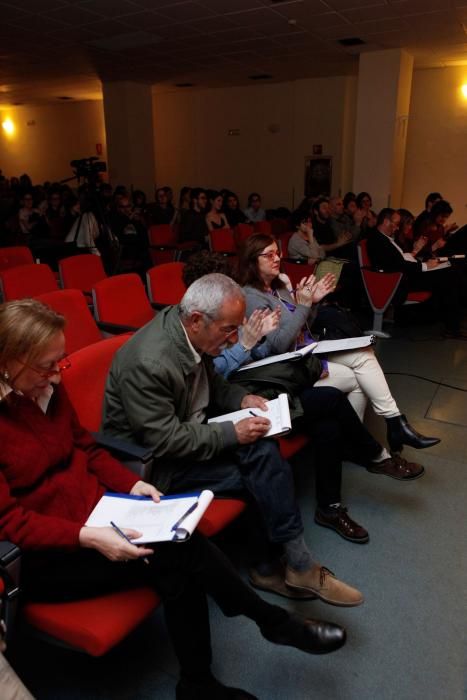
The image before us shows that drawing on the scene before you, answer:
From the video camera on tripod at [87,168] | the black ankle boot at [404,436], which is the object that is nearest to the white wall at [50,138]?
the video camera on tripod at [87,168]

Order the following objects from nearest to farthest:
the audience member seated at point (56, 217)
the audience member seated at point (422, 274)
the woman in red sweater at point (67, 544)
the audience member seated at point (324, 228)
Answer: the woman in red sweater at point (67, 544) → the audience member seated at point (422, 274) → the audience member seated at point (324, 228) → the audience member seated at point (56, 217)

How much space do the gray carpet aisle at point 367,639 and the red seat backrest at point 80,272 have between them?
2092mm

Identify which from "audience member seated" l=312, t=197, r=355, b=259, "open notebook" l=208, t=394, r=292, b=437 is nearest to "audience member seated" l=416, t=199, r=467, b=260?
"audience member seated" l=312, t=197, r=355, b=259

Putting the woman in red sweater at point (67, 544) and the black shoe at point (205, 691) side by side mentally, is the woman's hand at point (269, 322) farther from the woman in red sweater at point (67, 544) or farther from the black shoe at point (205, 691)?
the black shoe at point (205, 691)

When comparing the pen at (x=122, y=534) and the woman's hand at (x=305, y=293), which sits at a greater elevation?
the woman's hand at (x=305, y=293)

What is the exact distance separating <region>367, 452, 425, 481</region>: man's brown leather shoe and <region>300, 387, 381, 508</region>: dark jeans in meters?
0.49

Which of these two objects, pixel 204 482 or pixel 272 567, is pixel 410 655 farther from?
pixel 204 482

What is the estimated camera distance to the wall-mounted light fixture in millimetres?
13977

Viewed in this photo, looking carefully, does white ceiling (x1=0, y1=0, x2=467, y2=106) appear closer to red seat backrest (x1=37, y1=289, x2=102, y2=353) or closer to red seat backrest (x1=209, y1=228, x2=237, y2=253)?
red seat backrest (x1=209, y1=228, x2=237, y2=253)

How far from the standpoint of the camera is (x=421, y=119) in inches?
330

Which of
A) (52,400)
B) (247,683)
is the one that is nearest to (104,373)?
(52,400)

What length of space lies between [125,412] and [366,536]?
1131 millimetres

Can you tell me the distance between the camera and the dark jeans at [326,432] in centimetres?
210

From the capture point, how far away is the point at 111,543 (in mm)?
1243
